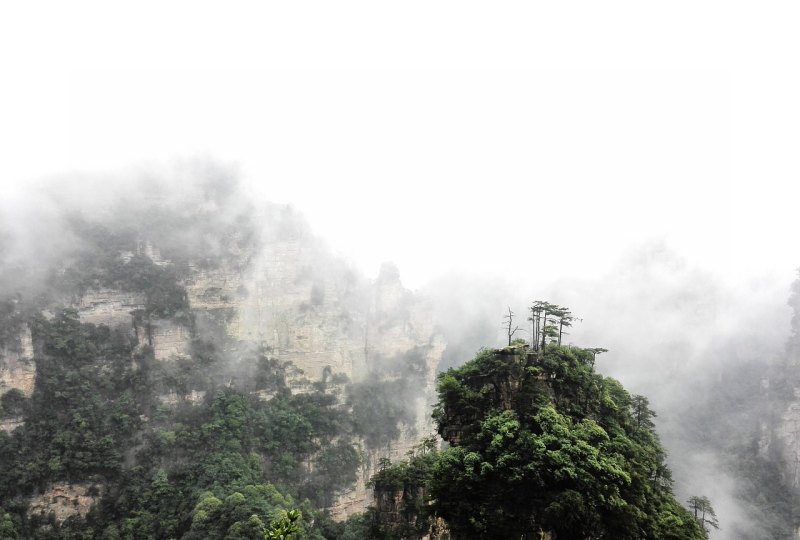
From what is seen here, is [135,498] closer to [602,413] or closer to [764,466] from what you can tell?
[602,413]

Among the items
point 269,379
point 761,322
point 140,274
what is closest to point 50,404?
point 140,274

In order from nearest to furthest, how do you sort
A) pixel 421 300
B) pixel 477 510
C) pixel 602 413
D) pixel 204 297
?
1. pixel 477 510
2. pixel 602 413
3. pixel 204 297
4. pixel 421 300

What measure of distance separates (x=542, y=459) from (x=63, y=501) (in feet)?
174

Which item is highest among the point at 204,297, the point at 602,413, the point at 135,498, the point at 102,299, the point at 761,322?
the point at 761,322

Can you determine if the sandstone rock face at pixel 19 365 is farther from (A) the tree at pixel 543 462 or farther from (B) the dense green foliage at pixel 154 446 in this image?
(A) the tree at pixel 543 462

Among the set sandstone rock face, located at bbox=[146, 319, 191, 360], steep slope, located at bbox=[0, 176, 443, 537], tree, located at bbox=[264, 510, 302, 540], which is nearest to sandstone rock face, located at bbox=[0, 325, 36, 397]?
steep slope, located at bbox=[0, 176, 443, 537]

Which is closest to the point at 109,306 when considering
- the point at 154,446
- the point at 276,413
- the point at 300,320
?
the point at 154,446

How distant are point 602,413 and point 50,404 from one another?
196ft

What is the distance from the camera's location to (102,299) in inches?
2454

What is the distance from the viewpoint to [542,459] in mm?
23547

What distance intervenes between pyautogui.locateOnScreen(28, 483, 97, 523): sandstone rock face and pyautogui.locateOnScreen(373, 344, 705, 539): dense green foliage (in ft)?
144

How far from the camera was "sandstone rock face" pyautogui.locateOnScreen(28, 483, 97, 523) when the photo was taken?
157ft

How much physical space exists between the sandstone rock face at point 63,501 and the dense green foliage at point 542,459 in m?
43.9

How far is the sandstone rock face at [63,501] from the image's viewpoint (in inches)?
1890
